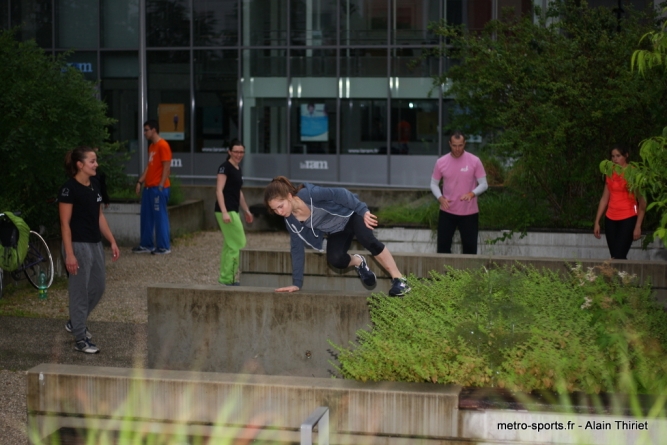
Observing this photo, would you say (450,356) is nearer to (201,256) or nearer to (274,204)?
(274,204)

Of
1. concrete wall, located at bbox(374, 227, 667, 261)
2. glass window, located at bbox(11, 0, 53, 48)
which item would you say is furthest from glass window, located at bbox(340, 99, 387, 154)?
concrete wall, located at bbox(374, 227, 667, 261)

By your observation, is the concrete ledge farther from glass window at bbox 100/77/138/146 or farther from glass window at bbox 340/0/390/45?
glass window at bbox 100/77/138/146

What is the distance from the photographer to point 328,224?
754cm

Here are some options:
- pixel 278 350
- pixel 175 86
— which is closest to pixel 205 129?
pixel 175 86

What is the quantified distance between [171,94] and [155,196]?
9191 millimetres

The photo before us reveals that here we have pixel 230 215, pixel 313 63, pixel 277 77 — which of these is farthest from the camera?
pixel 277 77

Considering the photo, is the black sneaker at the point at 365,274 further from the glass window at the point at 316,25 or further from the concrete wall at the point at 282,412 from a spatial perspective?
the glass window at the point at 316,25

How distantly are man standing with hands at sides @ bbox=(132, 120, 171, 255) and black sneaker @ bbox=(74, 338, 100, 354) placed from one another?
6301 mm

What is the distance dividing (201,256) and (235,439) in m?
10.1

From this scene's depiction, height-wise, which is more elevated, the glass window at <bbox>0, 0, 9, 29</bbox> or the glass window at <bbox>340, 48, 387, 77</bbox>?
the glass window at <bbox>0, 0, 9, 29</bbox>

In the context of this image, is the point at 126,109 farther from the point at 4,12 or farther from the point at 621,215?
the point at 621,215

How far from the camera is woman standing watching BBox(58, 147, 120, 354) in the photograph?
8.27 meters

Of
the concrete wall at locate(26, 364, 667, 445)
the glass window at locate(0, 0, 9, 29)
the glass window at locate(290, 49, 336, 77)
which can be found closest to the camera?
the concrete wall at locate(26, 364, 667, 445)

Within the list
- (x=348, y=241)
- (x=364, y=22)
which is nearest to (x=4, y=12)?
(x=364, y=22)
